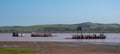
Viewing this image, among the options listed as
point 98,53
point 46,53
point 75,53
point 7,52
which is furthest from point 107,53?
point 7,52

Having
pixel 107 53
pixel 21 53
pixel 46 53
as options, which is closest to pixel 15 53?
pixel 21 53

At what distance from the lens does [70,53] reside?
136ft

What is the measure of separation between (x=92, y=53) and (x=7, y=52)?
13007mm

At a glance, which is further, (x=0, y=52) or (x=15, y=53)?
(x=15, y=53)

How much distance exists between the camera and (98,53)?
42688 mm

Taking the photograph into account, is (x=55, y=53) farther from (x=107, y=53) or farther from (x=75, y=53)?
(x=107, y=53)

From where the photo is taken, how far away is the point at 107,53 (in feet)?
140

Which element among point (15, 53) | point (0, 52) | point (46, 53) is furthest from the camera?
point (46, 53)

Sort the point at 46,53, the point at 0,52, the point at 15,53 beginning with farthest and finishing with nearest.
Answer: the point at 46,53
the point at 15,53
the point at 0,52

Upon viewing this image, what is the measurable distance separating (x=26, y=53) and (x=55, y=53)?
19.5ft

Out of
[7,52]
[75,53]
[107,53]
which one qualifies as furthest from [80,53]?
[7,52]

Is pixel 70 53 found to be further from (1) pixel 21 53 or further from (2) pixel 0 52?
(2) pixel 0 52

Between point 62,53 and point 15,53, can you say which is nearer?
point 15,53

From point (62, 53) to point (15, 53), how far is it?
28.9 ft
